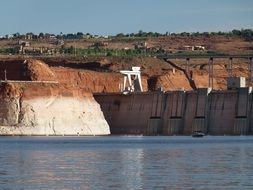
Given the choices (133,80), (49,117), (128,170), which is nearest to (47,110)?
(49,117)

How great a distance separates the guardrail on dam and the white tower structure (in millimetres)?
6952

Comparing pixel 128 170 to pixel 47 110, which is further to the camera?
pixel 47 110

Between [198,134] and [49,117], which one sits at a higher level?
[49,117]

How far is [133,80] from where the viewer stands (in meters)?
189

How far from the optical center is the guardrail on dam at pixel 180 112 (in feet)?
523

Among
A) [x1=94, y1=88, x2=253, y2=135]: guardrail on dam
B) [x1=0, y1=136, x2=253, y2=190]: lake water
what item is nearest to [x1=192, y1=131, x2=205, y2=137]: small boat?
[x1=94, y1=88, x2=253, y2=135]: guardrail on dam

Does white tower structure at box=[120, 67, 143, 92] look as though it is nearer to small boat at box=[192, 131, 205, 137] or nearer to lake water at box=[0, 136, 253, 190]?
small boat at box=[192, 131, 205, 137]

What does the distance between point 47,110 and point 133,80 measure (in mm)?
40454

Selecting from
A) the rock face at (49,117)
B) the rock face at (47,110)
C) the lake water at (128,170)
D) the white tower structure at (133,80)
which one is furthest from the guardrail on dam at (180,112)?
the lake water at (128,170)

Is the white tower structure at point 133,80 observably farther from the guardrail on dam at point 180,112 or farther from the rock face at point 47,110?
the rock face at point 47,110

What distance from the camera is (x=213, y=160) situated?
7838 centimetres

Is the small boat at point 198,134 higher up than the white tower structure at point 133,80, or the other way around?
the white tower structure at point 133,80

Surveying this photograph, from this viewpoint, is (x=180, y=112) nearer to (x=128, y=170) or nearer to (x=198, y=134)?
(x=198, y=134)

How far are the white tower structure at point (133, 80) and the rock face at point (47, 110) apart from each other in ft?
71.7
